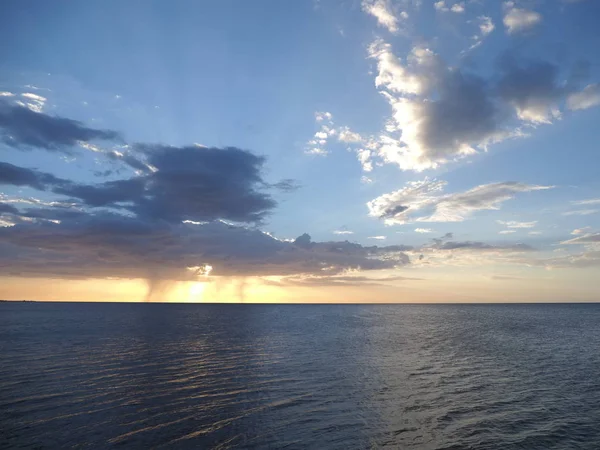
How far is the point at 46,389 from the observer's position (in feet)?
110

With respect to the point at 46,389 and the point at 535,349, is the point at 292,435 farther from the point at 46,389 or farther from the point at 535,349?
the point at 535,349

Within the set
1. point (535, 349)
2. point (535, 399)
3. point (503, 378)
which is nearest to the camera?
point (535, 399)

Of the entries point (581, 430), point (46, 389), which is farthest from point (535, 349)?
point (46, 389)

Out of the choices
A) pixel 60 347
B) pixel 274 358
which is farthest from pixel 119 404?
pixel 60 347

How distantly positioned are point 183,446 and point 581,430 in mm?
27368

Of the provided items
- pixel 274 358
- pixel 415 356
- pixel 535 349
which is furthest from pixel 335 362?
pixel 535 349

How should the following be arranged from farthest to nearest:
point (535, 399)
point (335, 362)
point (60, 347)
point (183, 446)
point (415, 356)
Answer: point (60, 347) < point (415, 356) < point (335, 362) < point (535, 399) < point (183, 446)

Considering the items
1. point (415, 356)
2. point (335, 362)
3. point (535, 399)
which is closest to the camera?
point (535, 399)

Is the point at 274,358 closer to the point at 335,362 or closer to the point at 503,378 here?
the point at 335,362

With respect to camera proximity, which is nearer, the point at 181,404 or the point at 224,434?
the point at 224,434

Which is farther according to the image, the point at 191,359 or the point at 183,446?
the point at 191,359

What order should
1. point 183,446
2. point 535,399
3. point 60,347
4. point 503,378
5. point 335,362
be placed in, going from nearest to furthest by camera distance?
point 183,446
point 535,399
point 503,378
point 335,362
point 60,347

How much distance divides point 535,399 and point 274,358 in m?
31.9

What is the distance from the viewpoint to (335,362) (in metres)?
49.3
